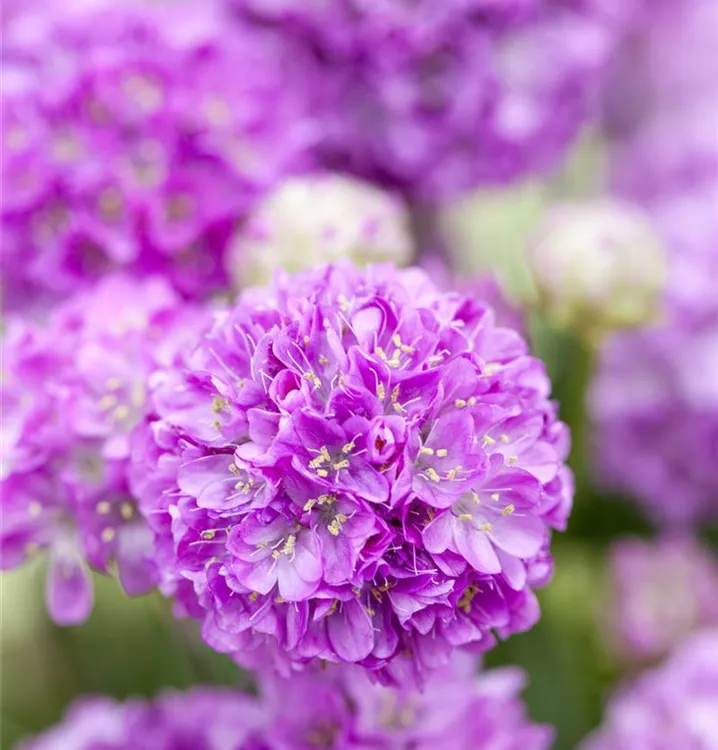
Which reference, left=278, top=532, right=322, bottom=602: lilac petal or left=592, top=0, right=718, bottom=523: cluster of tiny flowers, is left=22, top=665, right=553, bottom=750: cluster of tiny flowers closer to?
left=278, top=532, right=322, bottom=602: lilac petal

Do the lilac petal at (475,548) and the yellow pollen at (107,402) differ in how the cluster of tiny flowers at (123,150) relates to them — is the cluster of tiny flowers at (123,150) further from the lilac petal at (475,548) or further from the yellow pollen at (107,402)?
the lilac petal at (475,548)

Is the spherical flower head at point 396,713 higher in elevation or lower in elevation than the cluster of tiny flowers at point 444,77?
lower

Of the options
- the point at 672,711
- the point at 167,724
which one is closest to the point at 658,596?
the point at 672,711

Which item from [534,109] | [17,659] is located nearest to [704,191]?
[534,109]

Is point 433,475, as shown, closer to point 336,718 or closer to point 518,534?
point 518,534

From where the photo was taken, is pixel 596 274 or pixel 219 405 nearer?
pixel 219 405

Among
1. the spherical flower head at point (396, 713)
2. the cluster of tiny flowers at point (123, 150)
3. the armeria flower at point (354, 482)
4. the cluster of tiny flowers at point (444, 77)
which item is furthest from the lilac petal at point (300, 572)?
the cluster of tiny flowers at point (444, 77)
